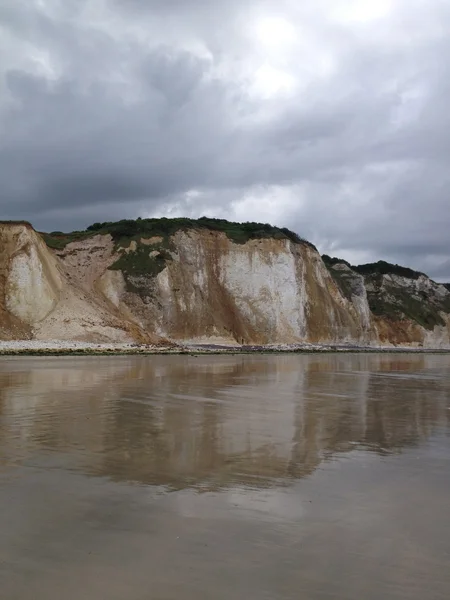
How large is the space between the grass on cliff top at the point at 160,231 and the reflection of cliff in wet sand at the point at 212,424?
51.2 m

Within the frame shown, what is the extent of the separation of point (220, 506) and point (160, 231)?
6554 centimetres

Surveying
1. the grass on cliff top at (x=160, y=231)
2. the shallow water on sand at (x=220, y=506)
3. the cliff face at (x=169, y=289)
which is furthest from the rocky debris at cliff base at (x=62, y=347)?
the shallow water on sand at (x=220, y=506)

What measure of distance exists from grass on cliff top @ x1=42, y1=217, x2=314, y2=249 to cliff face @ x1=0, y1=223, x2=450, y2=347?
428 mm

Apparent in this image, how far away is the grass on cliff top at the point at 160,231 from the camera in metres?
67.7

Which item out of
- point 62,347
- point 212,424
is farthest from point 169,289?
point 212,424

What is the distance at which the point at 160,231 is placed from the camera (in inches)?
2734

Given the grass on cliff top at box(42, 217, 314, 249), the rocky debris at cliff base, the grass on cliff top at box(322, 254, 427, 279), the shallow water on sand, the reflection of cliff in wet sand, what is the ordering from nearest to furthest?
1. the shallow water on sand
2. the reflection of cliff in wet sand
3. the rocky debris at cliff base
4. the grass on cliff top at box(42, 217, 314, 249)
5. the grass on cliff top at box(322, 254, 427, 279)

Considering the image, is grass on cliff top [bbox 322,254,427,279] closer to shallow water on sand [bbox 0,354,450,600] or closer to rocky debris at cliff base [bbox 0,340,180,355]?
rocky debris at cliff base [bbox 0,340,180,355]

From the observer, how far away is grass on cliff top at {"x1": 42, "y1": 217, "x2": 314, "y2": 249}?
67688 millimetres

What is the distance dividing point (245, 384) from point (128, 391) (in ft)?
17.3

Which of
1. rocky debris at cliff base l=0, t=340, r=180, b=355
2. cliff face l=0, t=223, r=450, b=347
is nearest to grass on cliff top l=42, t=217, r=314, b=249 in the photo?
cliff face l=0, t=223, r=450, b=347

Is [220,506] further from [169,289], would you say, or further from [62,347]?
[169,289]

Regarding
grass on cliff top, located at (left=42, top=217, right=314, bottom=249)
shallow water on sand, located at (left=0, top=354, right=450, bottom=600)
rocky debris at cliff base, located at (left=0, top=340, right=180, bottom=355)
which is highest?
grass on cliff top, located at (left=42, top=217, right=314, bottom=249)

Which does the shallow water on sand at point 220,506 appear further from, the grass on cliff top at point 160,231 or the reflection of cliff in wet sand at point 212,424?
the grass on cliff top at point 160,231
